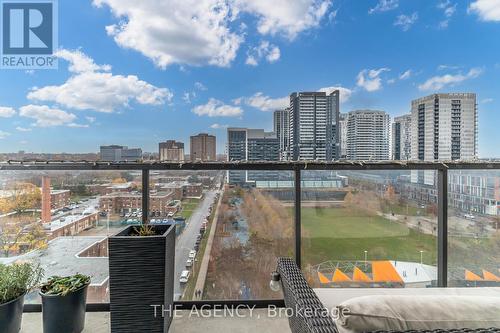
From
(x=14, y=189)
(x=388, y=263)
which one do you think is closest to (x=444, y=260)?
(x=388, y=263)

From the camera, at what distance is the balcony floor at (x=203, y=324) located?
1978 mm

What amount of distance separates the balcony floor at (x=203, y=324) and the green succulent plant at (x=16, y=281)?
0.38 metres

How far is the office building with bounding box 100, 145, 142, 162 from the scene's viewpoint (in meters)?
2.28

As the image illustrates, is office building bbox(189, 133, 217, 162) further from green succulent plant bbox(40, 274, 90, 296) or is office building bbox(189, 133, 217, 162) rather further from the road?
green succulent plant bbox(40, 274, 90, 296)

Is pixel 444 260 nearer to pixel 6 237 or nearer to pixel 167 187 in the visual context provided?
pixel 167 187

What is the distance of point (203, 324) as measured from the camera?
205 centimetres

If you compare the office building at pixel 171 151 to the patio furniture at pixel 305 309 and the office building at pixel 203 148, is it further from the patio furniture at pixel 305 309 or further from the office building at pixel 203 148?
the patio furniture at pixel 305 309

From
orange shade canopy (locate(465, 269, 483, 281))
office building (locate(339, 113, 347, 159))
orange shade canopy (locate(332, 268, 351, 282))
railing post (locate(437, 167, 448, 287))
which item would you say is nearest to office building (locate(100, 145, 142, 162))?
office building (locate(339, 113, 347, 159))

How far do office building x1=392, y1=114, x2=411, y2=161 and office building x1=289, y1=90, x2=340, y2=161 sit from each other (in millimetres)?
603

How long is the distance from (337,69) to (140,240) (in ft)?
11.2

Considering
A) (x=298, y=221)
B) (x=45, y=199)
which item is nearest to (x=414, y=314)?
(x=298, y=221)

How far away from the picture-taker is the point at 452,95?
2.90m

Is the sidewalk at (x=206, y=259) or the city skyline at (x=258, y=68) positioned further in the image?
the city skyline at (x=258, y=68)

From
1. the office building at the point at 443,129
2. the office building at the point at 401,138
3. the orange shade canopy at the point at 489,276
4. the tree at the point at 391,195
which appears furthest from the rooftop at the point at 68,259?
the orange shade canopy at the point at 489,276
